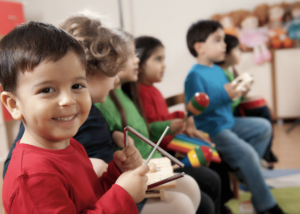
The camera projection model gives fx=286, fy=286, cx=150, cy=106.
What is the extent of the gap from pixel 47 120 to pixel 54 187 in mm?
106

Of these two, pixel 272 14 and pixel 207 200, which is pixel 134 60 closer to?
pixel 207 200

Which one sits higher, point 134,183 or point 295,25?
point 295,25

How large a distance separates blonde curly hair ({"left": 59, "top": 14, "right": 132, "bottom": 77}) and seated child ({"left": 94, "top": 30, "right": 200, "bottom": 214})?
0.48ft

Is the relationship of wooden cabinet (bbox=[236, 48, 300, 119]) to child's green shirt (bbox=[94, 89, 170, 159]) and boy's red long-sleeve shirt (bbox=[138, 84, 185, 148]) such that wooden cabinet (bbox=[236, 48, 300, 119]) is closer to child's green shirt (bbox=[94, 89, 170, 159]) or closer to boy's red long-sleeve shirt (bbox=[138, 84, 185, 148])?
boy's red long-sleeve shirt (bbox=[138, 84, 185, 148])

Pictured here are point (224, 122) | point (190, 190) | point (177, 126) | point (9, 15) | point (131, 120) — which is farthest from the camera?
point (9, 15)

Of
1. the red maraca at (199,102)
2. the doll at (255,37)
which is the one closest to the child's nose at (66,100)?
the red maraca at (199,102)

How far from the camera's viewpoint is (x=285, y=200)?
56.2 inches

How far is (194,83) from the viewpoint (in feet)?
4.63

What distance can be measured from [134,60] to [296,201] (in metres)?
1.06

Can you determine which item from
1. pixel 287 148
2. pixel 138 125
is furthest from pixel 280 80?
pixel 138 125

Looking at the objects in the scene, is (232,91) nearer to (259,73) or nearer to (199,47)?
(199,47)

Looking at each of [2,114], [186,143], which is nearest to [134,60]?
[186,143]

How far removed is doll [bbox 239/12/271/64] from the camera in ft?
9.74

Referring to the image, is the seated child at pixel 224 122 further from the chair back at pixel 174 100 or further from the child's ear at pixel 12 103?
the child's ear at pixel 12 103
